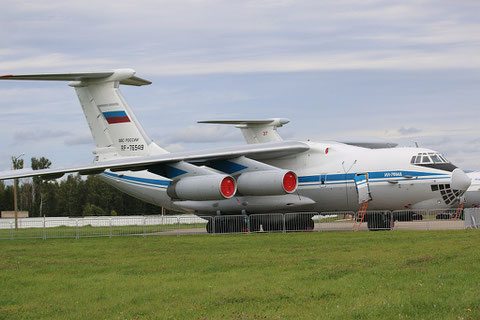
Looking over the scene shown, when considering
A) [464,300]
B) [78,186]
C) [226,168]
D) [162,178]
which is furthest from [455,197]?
[78,186]

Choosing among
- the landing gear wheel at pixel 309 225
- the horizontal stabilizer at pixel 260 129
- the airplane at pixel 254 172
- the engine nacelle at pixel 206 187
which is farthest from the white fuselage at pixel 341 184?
the horizontal stabilizer at pixel 260 129

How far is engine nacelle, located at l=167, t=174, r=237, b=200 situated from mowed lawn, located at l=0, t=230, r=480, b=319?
5.37 m

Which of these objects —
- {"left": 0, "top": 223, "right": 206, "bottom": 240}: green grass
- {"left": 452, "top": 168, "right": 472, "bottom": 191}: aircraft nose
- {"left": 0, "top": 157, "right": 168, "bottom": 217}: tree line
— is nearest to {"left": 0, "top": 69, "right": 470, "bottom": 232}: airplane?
{"left": 452, "top": 168, "right": 472, "bottom": 191}: aircraft nose

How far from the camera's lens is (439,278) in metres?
8.72

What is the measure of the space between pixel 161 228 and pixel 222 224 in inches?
123

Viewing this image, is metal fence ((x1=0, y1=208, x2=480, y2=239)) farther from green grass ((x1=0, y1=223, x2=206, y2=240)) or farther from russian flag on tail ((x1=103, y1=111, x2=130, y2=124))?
russian flag on tail ((x1=103, y1=111, x2=130, y2=124))

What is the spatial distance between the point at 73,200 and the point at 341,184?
166 feet

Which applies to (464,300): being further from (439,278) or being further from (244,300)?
(244,300)

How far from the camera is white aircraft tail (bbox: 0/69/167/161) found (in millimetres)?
24188

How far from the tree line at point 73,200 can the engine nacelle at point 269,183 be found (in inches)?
1616

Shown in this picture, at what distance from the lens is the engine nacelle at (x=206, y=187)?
67.3ft

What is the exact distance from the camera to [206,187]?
20703mm

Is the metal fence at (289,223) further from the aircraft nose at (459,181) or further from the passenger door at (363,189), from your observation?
the aircraft nose at (459,181)

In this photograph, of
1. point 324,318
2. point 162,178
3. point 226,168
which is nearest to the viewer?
point 324,318
